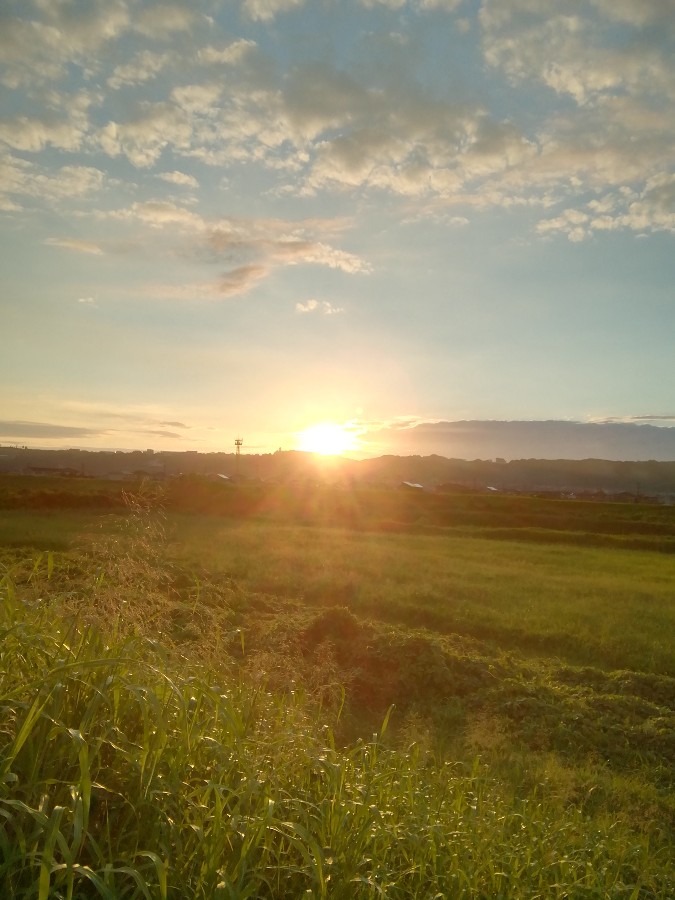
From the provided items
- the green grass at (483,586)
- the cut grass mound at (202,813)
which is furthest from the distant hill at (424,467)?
the cut grass mound at (202,813)

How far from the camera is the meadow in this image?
10.3ft

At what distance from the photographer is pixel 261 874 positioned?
3.14 meters

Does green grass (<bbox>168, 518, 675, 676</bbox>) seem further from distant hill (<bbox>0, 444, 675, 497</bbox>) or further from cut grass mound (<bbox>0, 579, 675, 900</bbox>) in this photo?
distant hill (<bbox>0, 444, 675, 497</bbox>)

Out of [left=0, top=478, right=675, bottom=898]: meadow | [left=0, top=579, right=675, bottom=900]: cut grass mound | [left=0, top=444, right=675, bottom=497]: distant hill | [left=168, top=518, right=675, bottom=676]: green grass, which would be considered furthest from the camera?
[left=0, top=444, right=675, bottom=497]: distant hill

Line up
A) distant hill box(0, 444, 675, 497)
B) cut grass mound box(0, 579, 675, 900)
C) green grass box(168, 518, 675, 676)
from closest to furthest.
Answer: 1. cut grass mound box(0, 579, 675, 900)
2. green grass box(168, 518, 675, 676)
3. distant hill box(0, 444, 675, 497)

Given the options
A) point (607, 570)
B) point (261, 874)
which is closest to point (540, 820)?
point (261, 874)

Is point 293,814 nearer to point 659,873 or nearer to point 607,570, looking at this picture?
point 659,873

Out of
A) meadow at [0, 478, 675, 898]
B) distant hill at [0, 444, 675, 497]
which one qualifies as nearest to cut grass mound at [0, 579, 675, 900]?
meadow at [0, 478, 675, 898]

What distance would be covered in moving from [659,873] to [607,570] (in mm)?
18788

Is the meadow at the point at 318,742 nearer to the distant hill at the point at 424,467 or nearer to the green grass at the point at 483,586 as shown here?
the green grass at the point at 483,586

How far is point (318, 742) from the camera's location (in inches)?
182

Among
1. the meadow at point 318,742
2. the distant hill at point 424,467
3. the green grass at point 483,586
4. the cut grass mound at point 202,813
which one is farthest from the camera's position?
the distant hill at point 424,467

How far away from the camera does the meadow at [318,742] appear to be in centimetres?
314

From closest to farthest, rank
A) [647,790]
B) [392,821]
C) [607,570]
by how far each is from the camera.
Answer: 1. [392,821]
2. [647,790]
3. [607,570]
